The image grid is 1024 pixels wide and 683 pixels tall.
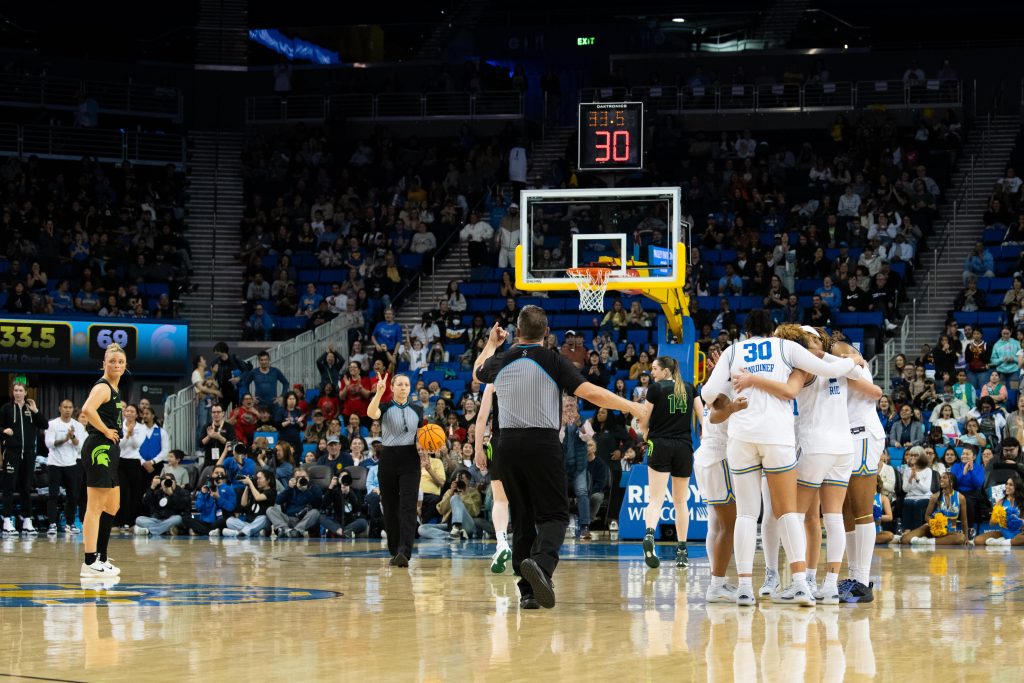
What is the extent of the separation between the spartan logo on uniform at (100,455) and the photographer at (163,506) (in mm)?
9128

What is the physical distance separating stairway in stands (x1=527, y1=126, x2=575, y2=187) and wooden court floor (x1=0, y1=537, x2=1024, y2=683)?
801 inches

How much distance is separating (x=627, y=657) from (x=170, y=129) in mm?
30792


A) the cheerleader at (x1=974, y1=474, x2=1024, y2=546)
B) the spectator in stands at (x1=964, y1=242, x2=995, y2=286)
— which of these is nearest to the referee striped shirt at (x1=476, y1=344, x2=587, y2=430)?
the cheerleader at (x1=974, y1=474, x2=1024, y2=546)

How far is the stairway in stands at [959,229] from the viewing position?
87.9 ft

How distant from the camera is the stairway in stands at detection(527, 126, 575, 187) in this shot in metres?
33.5

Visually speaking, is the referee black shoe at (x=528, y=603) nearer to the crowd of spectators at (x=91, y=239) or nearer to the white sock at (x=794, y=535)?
the white sock at (x=794, y=535)

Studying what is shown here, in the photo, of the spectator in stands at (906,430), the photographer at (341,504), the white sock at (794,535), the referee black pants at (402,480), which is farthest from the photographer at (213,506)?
the white sock at (794,535)

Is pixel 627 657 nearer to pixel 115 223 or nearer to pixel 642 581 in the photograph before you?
pixel 642 581

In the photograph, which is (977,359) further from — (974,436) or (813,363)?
(813,363)

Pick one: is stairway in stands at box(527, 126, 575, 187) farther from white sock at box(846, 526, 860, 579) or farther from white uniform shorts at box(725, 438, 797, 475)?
white uniform shorts at box(725, 438, 797, 475)

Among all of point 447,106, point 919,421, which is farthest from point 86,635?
point 447,106

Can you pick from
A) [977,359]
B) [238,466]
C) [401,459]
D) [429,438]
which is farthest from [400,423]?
[977,359]

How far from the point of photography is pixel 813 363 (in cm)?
981

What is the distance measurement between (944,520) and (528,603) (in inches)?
412
